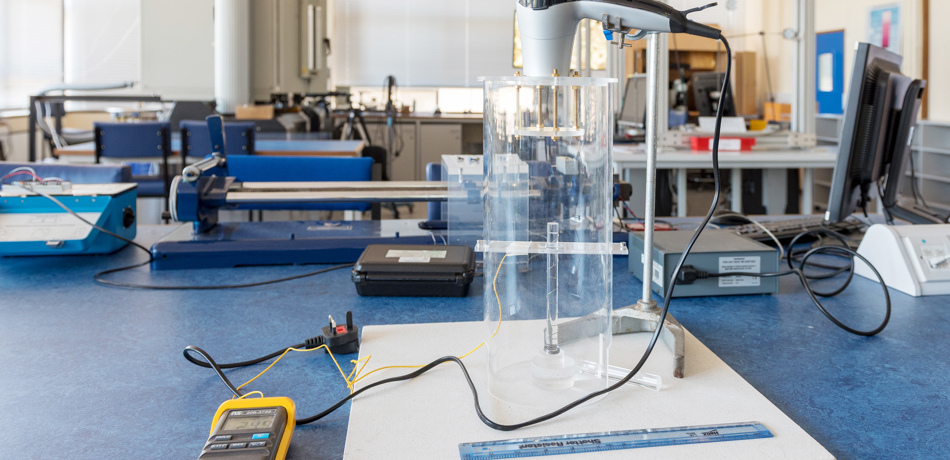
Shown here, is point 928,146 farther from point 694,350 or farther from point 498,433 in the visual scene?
point 498,433

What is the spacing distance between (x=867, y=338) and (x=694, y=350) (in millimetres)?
280

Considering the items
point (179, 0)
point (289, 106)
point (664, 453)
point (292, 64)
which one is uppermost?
point (179, 0)

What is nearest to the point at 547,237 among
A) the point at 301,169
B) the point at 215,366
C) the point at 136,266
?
the point at 215,366

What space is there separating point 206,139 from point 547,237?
11.6 ft

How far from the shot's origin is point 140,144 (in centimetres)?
382

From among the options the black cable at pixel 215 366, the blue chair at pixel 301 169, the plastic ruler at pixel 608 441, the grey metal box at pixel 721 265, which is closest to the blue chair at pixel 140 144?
the blue chair at pixel 301 169

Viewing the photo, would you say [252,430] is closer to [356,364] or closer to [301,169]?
[356,364]

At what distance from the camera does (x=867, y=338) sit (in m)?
0.95

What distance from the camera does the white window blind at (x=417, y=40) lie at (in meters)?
7.31

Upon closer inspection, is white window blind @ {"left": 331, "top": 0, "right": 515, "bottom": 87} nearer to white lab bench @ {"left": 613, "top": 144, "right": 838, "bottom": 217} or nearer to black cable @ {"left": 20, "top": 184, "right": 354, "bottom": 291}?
white lab bench @ {"left": 613, "top": 144, "right": 838, "bottom": 217}

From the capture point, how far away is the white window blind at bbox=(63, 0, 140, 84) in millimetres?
6723

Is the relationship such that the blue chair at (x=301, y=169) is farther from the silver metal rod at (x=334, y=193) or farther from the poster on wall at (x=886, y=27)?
the poster on wall at (x=886, y=27)

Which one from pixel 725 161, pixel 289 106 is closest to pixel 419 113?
pixel 289 106

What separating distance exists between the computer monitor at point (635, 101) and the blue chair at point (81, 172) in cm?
346
